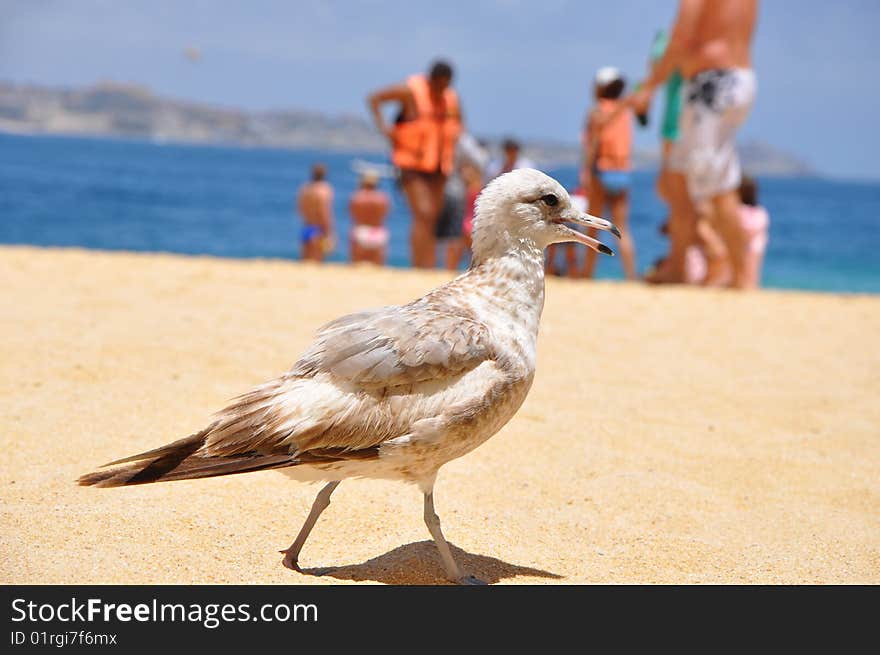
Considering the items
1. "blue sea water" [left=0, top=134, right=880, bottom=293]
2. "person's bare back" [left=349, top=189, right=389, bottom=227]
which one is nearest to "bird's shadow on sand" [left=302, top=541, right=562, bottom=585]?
"person's bare back" [left=349, top=189, right=389, bottom=227]

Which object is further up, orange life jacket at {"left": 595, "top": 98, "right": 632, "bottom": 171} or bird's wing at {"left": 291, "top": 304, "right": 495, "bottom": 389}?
orange life jacket at {"left": 595, "top": 98, "right": 632, "bottom": 171}

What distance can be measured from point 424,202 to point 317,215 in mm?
3637

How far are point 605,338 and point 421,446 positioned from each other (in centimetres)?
510

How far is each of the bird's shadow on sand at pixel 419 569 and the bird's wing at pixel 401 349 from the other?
30.4 inches

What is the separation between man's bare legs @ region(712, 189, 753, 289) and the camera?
1124 centimetres

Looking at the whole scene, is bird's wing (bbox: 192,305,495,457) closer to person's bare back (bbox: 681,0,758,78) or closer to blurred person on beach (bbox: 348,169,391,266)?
person's bare back (bbox: 681,0,758,78)

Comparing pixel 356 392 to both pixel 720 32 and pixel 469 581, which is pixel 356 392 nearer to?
pixel 469 581

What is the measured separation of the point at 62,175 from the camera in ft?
186

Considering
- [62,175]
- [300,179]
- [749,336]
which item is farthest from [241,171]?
[749,336]

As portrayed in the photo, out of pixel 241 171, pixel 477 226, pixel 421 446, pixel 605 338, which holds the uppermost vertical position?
pixel 477 226

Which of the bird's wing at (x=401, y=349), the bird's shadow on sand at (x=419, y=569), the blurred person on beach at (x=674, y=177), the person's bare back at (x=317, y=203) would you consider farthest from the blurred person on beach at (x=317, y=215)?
the bird's wing at (x=401, y=349)

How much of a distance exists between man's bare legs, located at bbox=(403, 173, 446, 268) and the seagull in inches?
333

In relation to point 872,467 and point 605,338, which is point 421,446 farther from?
point 605,338

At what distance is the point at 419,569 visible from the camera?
3.85 meters
